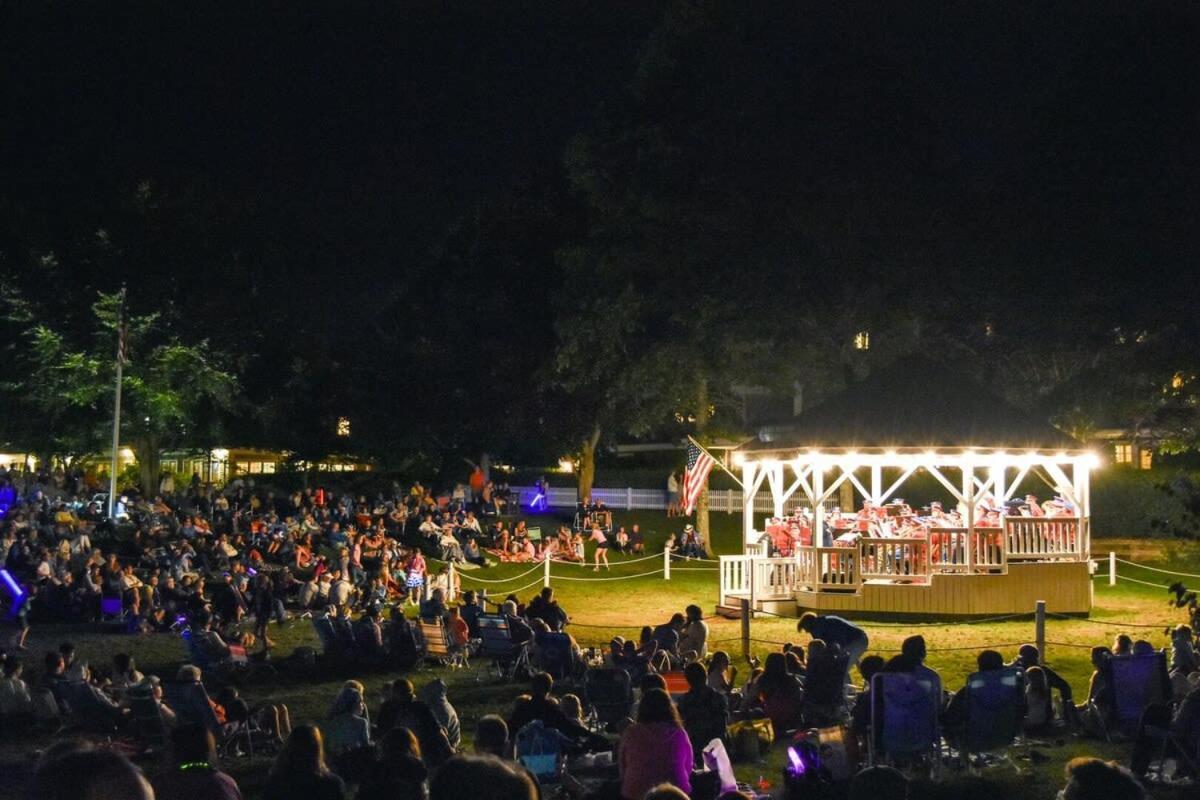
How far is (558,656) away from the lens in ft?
51.4

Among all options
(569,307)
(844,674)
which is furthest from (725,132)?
(844,674)

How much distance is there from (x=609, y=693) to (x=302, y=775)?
6250mm

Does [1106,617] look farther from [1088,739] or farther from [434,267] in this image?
[434,267]

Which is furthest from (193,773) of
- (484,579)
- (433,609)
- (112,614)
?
(484,579)

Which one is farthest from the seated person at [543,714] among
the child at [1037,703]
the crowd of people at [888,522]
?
the crowd of people at [888,522]

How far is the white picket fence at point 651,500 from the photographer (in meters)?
45.4

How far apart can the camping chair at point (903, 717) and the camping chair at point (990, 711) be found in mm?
333

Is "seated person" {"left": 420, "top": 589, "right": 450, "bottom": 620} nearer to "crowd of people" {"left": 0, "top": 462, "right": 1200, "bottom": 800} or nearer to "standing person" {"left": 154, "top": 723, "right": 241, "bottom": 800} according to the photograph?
"crowd of people" {"left": 0, "top": 462, "right": 1200, "bottom": 800}

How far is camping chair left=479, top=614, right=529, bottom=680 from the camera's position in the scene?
16.5m

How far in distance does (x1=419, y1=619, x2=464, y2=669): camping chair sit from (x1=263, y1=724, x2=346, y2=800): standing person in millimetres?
11230

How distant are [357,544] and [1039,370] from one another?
→ 19301mm

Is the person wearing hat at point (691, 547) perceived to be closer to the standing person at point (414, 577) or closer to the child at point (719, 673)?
the standing person at point (414, 577)

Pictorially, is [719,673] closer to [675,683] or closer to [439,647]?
[675,683]

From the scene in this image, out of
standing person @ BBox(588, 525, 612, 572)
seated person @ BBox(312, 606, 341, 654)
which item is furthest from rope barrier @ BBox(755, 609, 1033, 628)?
seated person @ BBox(312, 606, 341, 654)
